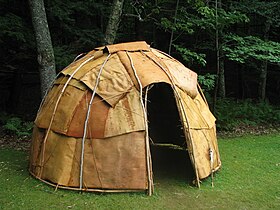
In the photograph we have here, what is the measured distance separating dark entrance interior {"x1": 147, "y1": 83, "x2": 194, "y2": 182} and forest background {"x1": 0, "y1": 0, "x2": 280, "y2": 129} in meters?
1.95

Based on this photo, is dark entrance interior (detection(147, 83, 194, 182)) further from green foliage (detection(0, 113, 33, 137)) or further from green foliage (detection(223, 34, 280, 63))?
green foliage (detection(0, 113, 33, 137))

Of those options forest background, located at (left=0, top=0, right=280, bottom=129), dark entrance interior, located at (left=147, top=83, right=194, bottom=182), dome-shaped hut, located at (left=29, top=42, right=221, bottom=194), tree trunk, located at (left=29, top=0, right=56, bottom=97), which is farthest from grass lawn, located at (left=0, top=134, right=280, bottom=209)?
forest background, located at (left=0, top=0, right=280, bottom=129)

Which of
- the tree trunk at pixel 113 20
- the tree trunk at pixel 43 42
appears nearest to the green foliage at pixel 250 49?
the tree trunk at pixel 113 20

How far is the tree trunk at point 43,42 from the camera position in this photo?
8430mm

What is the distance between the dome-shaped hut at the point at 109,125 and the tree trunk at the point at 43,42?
1980 millimetres

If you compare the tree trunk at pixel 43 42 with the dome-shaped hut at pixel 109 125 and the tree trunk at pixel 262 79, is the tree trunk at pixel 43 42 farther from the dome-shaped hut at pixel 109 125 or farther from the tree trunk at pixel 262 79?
the tree trunk at pixel 262 79

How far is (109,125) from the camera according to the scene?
565 cm

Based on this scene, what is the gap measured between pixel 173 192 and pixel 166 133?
9.85ft

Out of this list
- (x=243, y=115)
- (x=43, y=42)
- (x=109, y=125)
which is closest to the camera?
(x=109, y=125)

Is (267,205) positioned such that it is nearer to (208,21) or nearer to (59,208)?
(59,208)

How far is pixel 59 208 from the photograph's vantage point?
5.11 metres

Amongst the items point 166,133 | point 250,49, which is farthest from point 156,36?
point 166,133

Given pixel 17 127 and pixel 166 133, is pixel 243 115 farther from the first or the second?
pixel 17 127

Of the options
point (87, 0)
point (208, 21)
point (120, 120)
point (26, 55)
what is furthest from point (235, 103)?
point (120, 120)
